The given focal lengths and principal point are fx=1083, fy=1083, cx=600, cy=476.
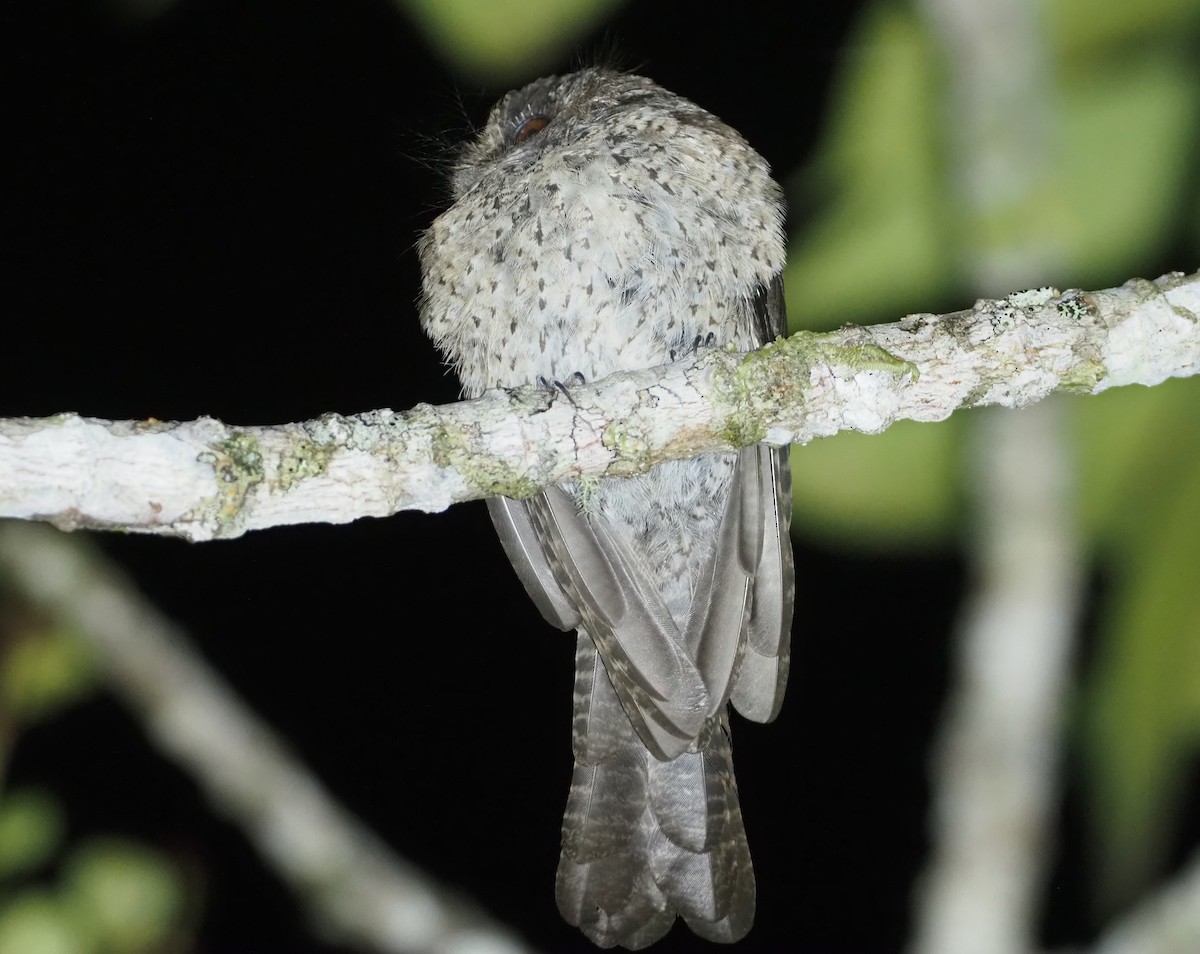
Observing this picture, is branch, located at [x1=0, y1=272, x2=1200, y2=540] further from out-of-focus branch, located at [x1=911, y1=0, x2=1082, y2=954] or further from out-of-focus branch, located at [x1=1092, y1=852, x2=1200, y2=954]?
out-of-focus branch, located at [x1=1092, y1=852, x2=1200, y2=954]

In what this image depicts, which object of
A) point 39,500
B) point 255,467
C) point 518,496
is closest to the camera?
point 39,500

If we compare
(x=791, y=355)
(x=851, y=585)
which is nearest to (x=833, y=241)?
(x=791, y=355)

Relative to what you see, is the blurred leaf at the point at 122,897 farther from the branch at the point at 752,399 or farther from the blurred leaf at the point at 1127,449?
the blurred leaf at the point at 1127,449

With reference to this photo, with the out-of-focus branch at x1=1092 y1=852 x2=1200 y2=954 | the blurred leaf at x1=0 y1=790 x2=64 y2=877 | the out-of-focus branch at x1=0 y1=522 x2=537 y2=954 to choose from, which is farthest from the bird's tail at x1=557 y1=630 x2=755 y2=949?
the blurred leaf at x1=0 y1=790 x2=64 y2=877

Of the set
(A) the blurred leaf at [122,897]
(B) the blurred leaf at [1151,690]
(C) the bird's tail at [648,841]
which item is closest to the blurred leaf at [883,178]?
(B) the blurred leaf at [1151,690]

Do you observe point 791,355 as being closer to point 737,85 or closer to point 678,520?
point 678,520
